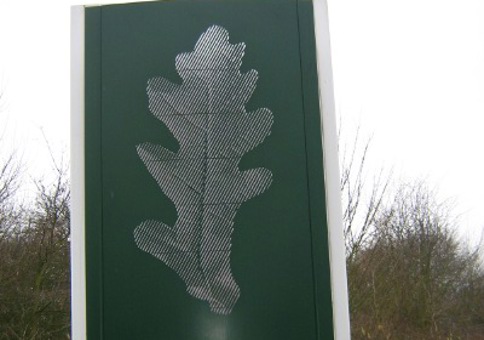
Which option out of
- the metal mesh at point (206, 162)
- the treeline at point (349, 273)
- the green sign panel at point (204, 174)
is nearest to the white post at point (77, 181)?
the green sign panel at point (204, 174)

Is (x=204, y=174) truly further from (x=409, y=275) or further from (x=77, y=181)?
(x=409, y=275)

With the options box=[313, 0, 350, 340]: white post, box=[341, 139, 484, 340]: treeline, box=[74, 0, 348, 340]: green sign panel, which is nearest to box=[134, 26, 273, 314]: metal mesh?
box=[74, 0, 348, 340]: green sign panel

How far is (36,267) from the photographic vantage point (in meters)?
10.1

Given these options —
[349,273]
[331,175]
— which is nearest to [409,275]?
[349,273]

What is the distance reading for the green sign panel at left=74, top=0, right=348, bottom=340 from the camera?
345 centimetres

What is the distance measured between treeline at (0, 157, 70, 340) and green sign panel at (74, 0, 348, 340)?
6.69 m

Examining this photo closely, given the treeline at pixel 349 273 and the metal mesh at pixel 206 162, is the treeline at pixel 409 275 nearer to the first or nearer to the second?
the treeline at pixel 349 273

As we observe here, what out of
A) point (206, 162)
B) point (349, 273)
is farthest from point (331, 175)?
point (349, 273)

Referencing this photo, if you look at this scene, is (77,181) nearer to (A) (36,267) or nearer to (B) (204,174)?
(B) (204,174)

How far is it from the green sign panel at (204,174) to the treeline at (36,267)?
6.69 meters

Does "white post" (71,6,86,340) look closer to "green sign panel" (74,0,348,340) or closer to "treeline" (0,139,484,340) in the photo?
"green sign panel" (74,0,348,340)

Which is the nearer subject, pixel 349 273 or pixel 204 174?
pixel 204 174

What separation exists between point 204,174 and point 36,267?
7206 millimetres

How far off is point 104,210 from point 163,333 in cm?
70
